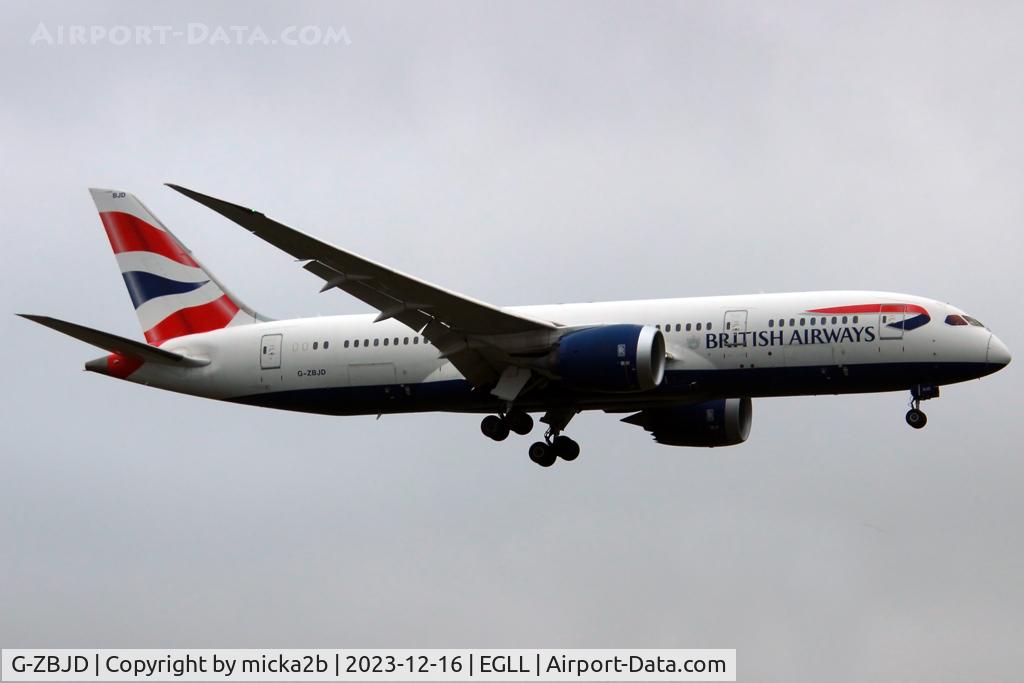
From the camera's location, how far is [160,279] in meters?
47.6

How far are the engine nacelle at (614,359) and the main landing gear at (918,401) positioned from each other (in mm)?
5979

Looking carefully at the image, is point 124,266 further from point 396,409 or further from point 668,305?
point 668,305

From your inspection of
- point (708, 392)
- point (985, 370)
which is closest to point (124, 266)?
point (708, 392)

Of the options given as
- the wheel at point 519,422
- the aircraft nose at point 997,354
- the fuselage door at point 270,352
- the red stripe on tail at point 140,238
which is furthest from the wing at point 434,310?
the red stripe on tail at point 140,238

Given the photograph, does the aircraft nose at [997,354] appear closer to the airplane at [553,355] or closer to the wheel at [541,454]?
the airplane at [553,355]

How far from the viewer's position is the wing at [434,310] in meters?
36.5

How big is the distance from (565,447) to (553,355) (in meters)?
4.64

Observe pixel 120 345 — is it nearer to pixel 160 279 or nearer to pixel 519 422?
pixel 160 279

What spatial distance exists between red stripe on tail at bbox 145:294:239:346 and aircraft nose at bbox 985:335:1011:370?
20356mm

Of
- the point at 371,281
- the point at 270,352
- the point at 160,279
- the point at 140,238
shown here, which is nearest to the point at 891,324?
the point at 371,281

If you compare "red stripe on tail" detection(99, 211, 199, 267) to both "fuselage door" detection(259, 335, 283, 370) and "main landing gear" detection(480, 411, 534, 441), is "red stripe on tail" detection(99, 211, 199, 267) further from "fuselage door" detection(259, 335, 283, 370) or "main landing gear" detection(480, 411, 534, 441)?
"main landing gear" detection(480, 411, 534, 441)

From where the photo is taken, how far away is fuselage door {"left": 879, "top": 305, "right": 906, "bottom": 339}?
38.9 metres

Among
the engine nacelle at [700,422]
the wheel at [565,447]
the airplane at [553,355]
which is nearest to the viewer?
the airplane at [553,355]

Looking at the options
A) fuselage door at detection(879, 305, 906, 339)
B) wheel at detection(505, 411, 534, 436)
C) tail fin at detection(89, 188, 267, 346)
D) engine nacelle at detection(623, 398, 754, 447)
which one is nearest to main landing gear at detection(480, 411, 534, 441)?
wheel at detection(505, 411, 534, 436)
